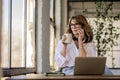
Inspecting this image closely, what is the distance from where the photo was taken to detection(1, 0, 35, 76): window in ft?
9.15

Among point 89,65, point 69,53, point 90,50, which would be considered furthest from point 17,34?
point 89,65

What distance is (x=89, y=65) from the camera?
217cm

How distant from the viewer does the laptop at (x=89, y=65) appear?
2160mm

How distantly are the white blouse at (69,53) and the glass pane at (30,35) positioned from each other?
1.06 m

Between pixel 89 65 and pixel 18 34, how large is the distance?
1.28 m

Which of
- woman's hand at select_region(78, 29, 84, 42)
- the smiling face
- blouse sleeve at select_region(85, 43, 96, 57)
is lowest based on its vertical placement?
blouse sleeve at select_region(85, 43, 96, 57)

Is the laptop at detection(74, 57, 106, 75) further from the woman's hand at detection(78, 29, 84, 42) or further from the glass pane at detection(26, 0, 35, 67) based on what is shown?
the glass pane at detection(26, 0, 35, 67)

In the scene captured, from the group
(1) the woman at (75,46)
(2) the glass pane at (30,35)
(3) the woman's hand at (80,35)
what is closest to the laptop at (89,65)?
(1) the woman at (75,46)

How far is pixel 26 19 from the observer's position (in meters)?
3.79

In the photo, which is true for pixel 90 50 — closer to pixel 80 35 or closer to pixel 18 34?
pixel 80 35

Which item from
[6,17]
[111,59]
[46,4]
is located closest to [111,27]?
[111,59]

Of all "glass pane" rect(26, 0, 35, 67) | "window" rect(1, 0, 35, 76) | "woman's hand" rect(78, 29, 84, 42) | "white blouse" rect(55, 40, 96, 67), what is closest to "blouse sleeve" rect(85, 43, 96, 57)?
"white blouse" rect(55, 40, 96, 67)

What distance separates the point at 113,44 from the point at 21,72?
3.62 m

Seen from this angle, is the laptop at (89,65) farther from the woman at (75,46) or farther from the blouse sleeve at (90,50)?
the blouse sleeve at (90,50)
